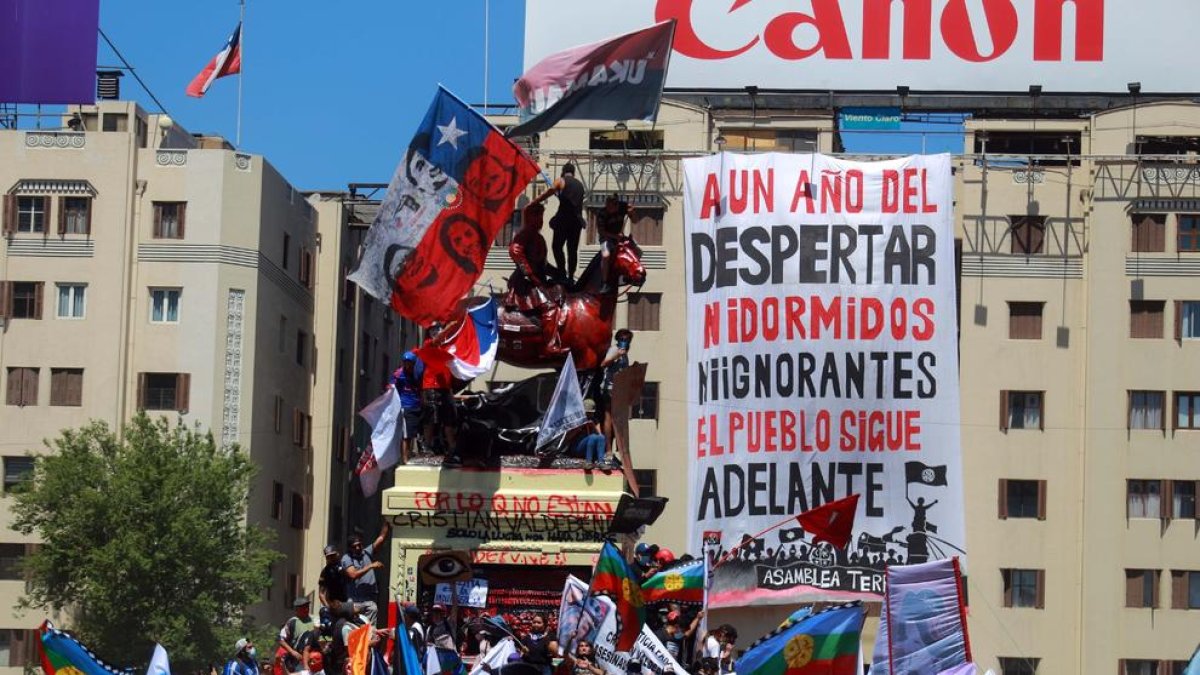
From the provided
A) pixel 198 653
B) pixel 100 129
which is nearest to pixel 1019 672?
pixel 198 653

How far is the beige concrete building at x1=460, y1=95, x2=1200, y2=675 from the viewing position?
8019cm

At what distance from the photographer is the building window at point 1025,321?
8212 cm

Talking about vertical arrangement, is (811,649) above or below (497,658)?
above

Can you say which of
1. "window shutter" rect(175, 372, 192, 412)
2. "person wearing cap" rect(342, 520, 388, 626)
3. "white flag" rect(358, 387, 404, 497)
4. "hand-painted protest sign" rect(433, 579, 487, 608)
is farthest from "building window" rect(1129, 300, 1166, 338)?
"person wearing cap" rect(342, 520, 388, 626)

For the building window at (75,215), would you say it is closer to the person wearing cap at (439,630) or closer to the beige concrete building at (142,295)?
the beige concrete building at (142,295)

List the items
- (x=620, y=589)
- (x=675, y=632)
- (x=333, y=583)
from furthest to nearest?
(x=675, y=632)
(x=620, y=589)
(x=333, y=583)

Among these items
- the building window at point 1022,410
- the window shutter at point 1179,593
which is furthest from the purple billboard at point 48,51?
the window shutter at point 1179,593

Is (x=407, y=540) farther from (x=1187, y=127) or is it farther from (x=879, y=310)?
(x=1187, y=127)

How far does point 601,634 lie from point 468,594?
7.25 metres

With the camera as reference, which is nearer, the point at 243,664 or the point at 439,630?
the point at 243,664

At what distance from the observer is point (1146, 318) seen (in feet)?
267

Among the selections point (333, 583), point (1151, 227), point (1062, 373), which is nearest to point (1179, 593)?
point (1062, 373)

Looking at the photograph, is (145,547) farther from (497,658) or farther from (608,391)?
(497,658)

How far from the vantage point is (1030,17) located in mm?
82875
